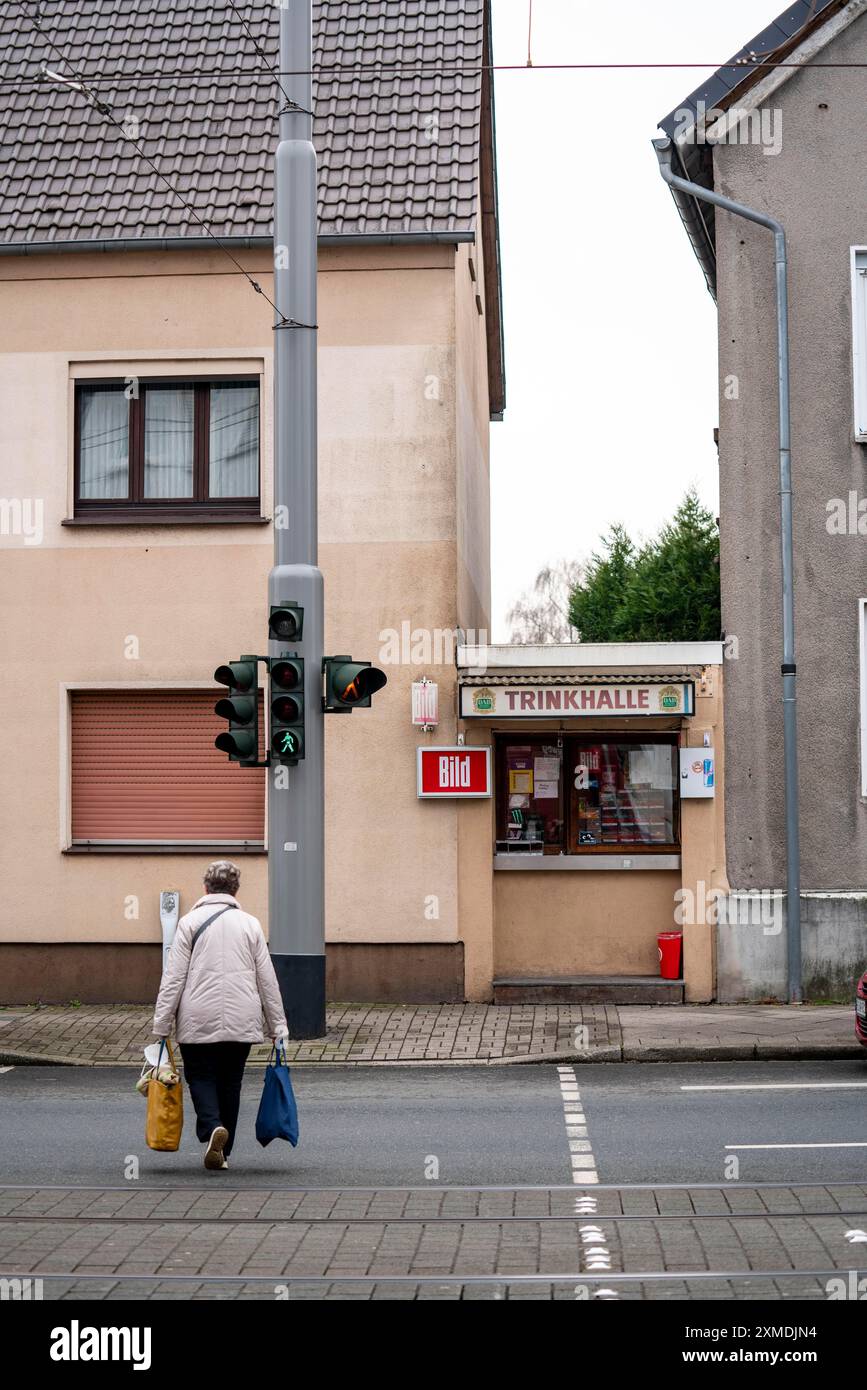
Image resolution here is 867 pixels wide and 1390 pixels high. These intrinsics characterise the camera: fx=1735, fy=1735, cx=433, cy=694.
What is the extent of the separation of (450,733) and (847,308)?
5.69m

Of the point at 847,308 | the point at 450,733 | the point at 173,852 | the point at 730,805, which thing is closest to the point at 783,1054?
the point at 730,805

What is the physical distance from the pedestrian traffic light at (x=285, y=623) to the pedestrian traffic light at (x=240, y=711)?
279 millimetres

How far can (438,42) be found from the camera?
726 inches

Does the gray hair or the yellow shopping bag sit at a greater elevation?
the gray hair

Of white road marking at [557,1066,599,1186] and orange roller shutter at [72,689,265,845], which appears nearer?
white road marking at [557,1066,599,1186]

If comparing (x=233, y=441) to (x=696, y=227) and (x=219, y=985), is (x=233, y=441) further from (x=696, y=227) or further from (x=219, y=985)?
(x=219, y=985)

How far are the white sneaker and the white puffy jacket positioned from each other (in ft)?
1.71

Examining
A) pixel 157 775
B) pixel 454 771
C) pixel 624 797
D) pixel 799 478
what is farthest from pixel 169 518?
pixel 799 478

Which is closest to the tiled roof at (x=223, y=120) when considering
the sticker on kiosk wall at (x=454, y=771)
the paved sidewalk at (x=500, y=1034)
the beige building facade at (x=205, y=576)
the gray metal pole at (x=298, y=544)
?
the beige building facade at (x=205, y=576)

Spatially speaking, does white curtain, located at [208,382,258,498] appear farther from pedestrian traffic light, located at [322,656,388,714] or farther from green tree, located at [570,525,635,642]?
green tree, located at [570,525,635,642]

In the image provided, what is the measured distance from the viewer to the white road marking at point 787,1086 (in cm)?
1190

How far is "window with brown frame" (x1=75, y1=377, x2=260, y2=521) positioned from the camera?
1741cm

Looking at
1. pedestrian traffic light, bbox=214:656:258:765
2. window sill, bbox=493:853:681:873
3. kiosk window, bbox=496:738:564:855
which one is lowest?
window sill, bbox=493:853:681:873
